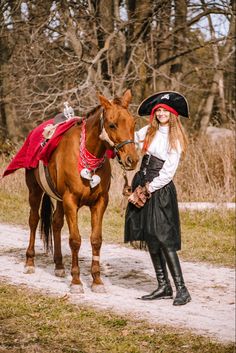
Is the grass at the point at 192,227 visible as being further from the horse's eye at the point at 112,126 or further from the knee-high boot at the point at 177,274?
the horse's eye at the point at 112,126

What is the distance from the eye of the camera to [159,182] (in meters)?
6.05

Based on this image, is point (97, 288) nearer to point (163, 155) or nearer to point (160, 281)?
point (160, 281)

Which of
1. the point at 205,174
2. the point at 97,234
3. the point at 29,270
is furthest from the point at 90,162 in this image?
the point at 205,174

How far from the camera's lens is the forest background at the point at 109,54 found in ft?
48.3

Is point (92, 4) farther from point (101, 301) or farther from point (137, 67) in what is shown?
point (101, 301)

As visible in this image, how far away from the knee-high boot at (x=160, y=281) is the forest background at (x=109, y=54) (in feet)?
22.5

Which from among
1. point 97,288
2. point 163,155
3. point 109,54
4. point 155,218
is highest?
point 109,54

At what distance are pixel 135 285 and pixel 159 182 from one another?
158 centimetres

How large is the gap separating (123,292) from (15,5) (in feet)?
32.6

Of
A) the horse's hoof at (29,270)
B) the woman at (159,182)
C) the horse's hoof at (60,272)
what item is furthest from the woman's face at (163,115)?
the horse's hoof at (29,270)

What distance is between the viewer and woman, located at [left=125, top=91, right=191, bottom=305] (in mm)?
6062

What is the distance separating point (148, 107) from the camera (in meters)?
6.28

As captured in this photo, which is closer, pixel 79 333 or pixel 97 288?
pixel 79 333

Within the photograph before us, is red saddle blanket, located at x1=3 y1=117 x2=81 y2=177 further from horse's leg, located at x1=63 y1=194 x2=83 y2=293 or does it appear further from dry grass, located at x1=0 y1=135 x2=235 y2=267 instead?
dry grass, located at x1=0 y1=135 x2=235 y2=267
